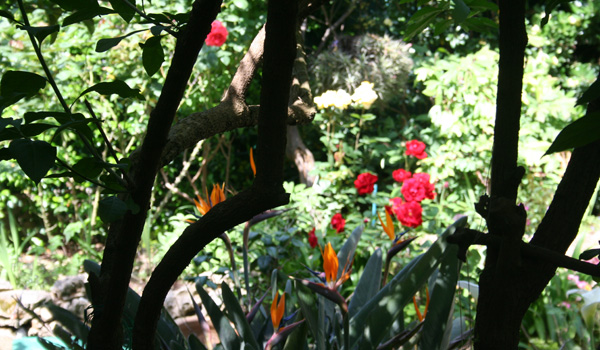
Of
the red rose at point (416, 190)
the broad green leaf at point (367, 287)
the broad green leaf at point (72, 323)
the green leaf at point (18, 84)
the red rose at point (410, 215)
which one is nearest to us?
the green leaf at point (18, 84)

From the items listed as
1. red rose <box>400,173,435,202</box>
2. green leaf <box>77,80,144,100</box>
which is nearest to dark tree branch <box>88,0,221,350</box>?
green leaf <box>77,80,144,100</box>

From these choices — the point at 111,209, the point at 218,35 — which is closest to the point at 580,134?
the point at 111,209

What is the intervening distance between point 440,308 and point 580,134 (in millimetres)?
747

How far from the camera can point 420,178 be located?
293 centimetres

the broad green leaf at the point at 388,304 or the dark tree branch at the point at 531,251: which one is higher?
the dark tree branch at the point at 531,251

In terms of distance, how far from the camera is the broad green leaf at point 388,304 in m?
1.14

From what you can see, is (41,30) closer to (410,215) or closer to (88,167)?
(88,167)

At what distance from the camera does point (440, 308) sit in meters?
1.12

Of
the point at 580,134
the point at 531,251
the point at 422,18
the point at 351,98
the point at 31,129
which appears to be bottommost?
the point at 531,251

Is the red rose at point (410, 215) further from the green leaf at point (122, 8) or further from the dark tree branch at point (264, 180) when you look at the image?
the green leaf at point (122, 8)

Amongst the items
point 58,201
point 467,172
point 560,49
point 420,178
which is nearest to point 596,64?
point 560,49

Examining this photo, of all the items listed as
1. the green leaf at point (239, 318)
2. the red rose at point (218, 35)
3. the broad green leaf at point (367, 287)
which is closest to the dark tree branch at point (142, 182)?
the green leaf at point (239, 318)

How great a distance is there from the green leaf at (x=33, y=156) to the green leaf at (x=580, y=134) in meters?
0.40

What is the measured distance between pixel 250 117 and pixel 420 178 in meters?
2.25
